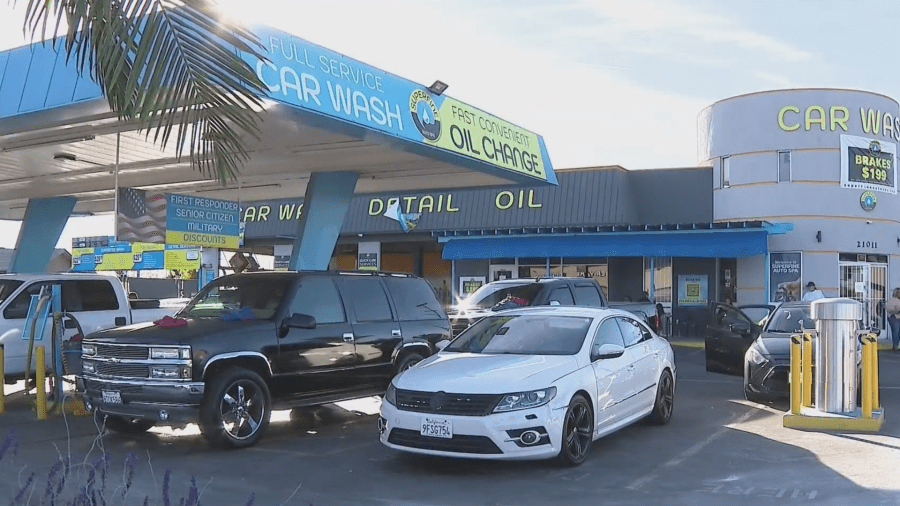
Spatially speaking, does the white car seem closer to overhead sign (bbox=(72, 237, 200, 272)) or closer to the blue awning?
the blue awning

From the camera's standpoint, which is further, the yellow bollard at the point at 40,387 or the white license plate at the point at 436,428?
the yellow bollard at the point at 40,387

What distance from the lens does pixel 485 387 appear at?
7973 mm

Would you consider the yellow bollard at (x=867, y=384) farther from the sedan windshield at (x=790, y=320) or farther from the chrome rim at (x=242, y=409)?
the chrome rim at (x=242, y=409)

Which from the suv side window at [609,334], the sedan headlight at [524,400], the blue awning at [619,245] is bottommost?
the sedan headlight at [524,400]

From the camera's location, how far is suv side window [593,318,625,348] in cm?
941

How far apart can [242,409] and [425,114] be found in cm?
595

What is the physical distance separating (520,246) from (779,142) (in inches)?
337

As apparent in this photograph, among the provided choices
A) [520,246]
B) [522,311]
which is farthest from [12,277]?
[520,246]

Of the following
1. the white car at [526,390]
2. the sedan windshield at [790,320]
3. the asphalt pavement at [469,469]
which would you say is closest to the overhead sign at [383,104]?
the white car at [526,390]

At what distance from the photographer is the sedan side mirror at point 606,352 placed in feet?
29.1

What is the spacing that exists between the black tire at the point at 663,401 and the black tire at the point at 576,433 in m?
2.18

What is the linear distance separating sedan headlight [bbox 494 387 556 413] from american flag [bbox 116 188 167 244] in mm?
9492

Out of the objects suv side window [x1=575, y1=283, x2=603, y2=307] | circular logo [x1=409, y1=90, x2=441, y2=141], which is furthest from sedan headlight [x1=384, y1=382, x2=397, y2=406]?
suv side window [x1=575, y1=283, x2=603, y2=307]

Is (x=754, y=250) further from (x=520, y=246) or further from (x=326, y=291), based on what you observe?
(x=326, y=291)
